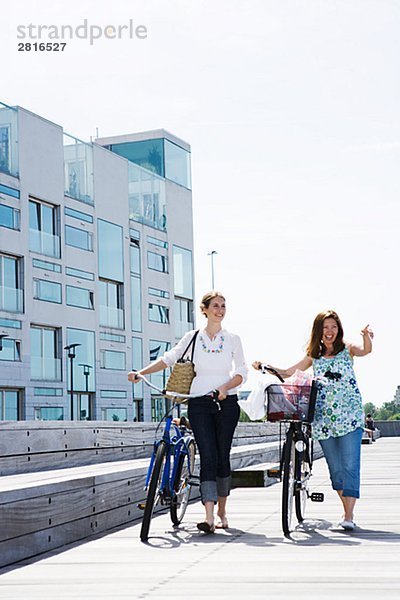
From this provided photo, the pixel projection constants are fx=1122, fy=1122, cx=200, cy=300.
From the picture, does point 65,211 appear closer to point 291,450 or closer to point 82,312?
point 82,312

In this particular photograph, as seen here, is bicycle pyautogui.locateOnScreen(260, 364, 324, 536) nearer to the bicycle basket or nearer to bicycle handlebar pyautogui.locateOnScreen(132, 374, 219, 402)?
the bicycle basket

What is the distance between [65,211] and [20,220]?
4.58 metres

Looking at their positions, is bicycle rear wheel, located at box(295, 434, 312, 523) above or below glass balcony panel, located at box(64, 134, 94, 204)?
below

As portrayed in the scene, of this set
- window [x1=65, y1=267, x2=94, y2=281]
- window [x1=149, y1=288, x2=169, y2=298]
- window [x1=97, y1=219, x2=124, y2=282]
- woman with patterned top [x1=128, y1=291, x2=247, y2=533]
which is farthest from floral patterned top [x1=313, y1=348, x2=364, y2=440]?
window [x1=149, y1=288, x2=169, y2=298]

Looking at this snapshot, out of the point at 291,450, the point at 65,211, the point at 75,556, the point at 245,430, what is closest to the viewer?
the point at 75,556

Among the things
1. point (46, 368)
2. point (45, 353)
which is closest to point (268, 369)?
point (46, 368)

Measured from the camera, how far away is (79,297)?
56500 millimetres

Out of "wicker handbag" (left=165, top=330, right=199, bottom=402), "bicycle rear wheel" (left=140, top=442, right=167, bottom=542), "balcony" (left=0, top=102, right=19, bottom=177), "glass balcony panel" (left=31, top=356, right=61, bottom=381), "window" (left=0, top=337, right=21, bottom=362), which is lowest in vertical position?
"bicycle rear wheel" (left=140, top=442, right=167, bottom=542)

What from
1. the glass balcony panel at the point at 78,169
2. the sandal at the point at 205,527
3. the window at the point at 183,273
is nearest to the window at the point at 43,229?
the glass balcony panel at the point at 78,169

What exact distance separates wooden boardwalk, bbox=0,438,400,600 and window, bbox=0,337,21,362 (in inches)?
1568

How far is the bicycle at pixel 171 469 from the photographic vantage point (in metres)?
8.18

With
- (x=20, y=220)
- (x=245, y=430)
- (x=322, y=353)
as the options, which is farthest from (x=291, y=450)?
(x=20, y=220)

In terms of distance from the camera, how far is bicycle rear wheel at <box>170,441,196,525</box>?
8750 mm

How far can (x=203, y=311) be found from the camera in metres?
9.05
